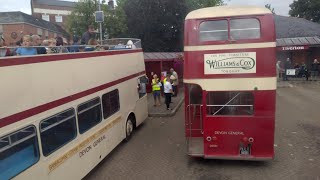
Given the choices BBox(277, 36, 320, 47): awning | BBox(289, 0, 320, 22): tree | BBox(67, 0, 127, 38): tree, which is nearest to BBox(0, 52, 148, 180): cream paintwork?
BBox(67, 0, 127, 38): tree

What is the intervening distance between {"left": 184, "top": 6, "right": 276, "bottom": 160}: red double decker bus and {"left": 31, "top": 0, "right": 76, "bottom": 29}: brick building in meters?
69.8

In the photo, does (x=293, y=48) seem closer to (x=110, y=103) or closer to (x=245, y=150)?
(x=245, y=150)

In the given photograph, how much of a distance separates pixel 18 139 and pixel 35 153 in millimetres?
607

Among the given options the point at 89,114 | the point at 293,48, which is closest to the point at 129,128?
the point at 89,114

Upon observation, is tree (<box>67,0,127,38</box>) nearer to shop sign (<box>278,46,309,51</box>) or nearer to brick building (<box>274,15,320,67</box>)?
brick building (<box>274,15,320,67</box>)

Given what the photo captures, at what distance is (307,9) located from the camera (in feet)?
197

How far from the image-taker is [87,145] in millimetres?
8906

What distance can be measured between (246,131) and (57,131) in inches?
191

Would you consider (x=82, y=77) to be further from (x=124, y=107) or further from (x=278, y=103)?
(x=278, y=103)

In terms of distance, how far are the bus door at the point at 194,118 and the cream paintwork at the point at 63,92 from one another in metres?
2.39

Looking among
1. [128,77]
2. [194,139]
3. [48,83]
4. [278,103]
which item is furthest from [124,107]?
[278,103]

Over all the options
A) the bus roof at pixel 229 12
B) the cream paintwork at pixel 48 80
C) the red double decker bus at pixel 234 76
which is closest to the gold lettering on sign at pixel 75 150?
the cream paintwork at pixel 48 80

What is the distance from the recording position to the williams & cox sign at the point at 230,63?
909 cm

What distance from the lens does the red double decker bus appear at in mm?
9055
